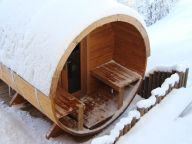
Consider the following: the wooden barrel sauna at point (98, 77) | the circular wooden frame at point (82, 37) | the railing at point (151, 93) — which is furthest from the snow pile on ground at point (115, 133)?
the wooden barrel sauna at point (98, 77)

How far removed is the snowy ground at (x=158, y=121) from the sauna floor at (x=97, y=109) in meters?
0.47

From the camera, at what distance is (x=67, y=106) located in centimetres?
541

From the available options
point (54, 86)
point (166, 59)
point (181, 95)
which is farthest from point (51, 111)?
point (166, 59)

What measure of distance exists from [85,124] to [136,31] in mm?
1790

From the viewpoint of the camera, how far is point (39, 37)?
499cm

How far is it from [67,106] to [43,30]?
1243 mm

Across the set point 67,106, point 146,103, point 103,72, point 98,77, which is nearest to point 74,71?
point 98,77

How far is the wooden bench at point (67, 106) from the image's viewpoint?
5.27 m

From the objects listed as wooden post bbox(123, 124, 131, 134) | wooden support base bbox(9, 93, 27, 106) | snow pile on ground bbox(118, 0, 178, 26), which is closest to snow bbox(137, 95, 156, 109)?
wooden post bbox(123, 124, 131, 134)

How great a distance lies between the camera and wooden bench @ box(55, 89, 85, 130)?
527 centimetres

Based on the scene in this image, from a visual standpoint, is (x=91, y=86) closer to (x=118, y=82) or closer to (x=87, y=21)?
(x=118, y=82)

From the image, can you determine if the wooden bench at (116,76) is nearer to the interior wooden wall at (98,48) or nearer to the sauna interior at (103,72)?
the sauna interior at (103,72)

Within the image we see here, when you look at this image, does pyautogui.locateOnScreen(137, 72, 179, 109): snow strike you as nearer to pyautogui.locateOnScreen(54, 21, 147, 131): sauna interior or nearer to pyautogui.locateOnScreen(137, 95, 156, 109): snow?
pyautogui.locateOnScreen(137, 95, 156, 109): snow

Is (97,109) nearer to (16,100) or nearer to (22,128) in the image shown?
(22,128)
